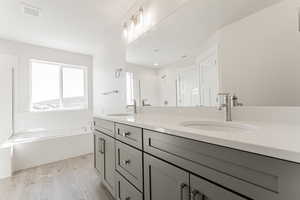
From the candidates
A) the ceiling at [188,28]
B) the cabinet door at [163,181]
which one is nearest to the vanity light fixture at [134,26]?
the ceiling at [188,28]

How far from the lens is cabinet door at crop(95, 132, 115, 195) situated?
1509 mm

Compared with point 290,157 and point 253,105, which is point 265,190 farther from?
point 253,105

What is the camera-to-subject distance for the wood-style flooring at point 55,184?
169 centimetres

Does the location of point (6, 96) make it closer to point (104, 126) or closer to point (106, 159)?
point (104, 126)

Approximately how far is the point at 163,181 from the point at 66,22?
2707mm

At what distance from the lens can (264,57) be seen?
37.7 inches

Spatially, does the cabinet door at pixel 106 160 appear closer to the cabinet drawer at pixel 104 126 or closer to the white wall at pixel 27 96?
the cabinet drawer at pixel 104 126

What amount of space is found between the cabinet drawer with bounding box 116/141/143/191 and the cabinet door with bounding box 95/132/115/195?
16 centimetres

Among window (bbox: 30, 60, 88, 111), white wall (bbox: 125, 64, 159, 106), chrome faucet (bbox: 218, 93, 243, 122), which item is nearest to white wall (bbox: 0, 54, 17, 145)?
window (bbox: 30, 60, 88, 111)

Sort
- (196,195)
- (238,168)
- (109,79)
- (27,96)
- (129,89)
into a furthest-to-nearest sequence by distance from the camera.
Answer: (27,96), (109,79), (129,89), (196,195), (238,168)

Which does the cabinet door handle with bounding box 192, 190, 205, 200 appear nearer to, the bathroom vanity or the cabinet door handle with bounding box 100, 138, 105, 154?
the bathroom vanity

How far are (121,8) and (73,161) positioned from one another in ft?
8.67

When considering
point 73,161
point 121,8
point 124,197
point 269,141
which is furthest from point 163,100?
point 73,161

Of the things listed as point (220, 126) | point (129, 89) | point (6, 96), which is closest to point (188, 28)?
point (220, 126)
